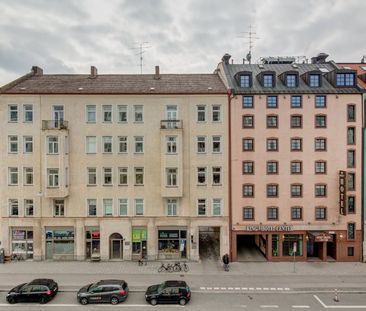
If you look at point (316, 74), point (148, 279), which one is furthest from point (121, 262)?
point (316, 74)

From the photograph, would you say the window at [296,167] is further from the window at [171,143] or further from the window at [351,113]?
the window at [171,143]

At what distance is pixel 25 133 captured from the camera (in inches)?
1259

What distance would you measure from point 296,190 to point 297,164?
2.79 meters

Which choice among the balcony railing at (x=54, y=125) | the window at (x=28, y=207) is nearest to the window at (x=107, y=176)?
the balcony railing at (x=54, y=125)

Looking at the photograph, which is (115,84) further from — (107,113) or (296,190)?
(296,190)

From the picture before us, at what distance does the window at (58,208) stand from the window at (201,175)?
14787 mm

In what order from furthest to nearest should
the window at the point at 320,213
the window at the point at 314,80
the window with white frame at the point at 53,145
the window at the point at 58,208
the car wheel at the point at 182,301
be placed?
the window at the point at 314,80, the window at the point at 58,208, the window at the point at 320,213, the window with white frame at the point at 53,145, the car wheel at the point at 182,301

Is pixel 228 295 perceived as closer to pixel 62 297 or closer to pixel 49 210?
pixel 62 297

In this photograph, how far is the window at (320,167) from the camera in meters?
32.1

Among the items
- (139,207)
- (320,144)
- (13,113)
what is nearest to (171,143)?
(139,207)

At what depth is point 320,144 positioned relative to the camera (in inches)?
1265

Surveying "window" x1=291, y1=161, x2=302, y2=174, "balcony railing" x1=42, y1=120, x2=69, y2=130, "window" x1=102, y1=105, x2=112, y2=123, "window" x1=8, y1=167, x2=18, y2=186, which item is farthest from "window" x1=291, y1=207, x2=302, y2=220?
"window" x1=8, y1=167, x2=18, y2=186

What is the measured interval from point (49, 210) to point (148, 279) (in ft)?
43.7

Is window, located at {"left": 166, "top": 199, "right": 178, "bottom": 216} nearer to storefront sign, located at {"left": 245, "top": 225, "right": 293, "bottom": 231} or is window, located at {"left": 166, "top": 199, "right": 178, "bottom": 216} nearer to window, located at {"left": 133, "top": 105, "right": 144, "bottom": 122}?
storefront sign, located at {"left": 245, "top": 225, "right": 293, "bottom": 231}
